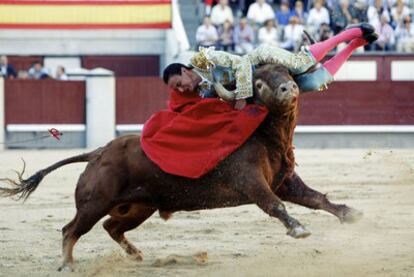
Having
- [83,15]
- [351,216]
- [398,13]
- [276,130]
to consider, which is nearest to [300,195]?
[351,216]

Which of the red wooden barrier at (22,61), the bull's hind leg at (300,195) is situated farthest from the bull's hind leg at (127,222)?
the red wooden barrier at (22,61)

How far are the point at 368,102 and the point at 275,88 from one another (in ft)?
34.7

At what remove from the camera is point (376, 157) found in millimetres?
13852

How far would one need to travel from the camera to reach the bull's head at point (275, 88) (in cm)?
599

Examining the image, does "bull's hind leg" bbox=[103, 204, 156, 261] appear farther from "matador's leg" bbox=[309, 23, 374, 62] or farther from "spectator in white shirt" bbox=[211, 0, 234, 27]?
"spectator in white shirt" bbox=[211, 0, 234, 27]

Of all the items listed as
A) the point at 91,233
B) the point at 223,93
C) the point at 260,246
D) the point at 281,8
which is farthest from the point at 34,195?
the point at 281,8

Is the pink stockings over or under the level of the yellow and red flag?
over

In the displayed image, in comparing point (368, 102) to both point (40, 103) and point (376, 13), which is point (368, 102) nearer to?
point (376, 13)

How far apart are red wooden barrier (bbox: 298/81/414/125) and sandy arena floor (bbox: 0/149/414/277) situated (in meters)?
5.52

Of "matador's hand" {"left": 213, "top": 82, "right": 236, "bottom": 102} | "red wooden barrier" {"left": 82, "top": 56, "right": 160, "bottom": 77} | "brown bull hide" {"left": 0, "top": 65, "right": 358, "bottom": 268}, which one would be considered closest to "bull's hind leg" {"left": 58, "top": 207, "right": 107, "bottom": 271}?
"brown bull hide" {"left": 0, "top": 65, "right": 358, "bottom": 268}

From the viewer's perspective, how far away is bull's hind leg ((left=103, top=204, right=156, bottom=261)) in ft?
22.6

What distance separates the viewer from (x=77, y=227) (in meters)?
6.63

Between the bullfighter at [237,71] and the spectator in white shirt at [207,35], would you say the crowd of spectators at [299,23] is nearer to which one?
the spectator in white shirt at [207,35]

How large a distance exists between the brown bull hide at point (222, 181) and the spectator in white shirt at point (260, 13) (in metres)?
10.5
